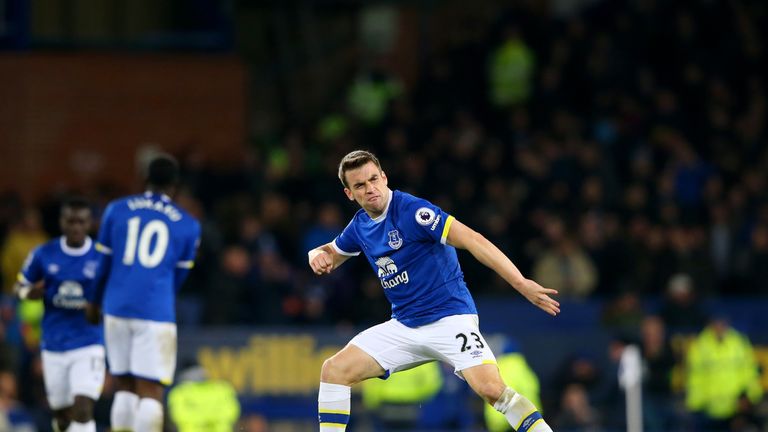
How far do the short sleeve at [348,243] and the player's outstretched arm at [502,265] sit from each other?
86 centimetres

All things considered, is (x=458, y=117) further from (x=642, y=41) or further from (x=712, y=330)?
(x=712, y=330)

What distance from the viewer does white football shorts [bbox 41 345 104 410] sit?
12477mm

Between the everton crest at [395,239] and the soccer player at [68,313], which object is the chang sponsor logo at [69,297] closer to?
the soccer player at [68,313]

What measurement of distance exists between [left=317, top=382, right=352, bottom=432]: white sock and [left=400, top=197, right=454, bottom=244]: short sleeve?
1.19 metres

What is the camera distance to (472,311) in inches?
429

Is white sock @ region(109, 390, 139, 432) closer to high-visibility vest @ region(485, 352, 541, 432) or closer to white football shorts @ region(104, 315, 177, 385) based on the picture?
white football shorts @ region(104, 315, 177, 385)

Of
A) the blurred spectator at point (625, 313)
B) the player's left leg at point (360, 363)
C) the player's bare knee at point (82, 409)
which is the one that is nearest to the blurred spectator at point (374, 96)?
the blurred spectator at point (625, 313)

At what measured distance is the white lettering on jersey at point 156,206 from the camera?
11.8m

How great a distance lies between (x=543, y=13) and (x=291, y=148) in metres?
6.32

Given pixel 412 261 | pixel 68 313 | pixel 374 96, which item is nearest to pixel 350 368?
pixel 412 261

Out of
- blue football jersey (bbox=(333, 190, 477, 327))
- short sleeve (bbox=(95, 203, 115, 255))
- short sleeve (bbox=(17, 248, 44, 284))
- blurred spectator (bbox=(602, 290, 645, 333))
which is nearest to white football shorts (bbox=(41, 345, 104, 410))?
short sleeve (bbox=(17, 248, 44, 284))

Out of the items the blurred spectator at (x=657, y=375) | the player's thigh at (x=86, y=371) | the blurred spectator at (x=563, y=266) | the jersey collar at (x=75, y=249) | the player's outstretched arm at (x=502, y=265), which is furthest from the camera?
the blurred spectator at (x=563, y=266)

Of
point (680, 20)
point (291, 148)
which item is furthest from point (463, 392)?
point (680, 20)

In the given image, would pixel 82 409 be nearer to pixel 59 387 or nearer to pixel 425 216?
pixel 59 387
